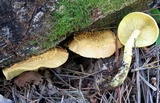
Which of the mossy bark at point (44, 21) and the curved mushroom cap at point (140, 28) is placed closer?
the mossy bark at point (44, 21)

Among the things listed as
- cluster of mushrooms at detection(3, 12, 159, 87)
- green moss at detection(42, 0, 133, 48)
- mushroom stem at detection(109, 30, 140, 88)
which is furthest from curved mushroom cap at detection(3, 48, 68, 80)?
mushroom stem at detection(109, 30, 140, 88)

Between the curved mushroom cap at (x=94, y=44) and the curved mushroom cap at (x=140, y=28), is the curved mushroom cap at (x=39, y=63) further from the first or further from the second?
the curved mushroom cap at (x=140, y=28)

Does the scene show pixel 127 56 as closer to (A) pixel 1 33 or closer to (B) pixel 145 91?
(B) pixel 145 91

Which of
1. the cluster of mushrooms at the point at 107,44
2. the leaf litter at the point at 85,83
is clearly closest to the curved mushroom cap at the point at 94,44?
the cluster of mushrooms at the point at 107,44

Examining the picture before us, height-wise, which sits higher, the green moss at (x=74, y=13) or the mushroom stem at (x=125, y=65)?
the green moss at (x=74, y=13)

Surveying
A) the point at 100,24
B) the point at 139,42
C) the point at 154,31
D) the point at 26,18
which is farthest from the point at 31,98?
the point at 154,31

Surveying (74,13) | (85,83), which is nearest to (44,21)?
(74,13)
